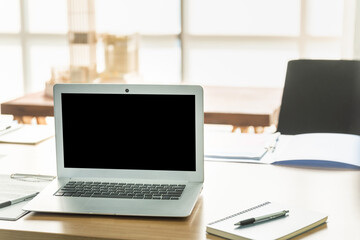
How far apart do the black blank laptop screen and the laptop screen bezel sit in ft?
0.04

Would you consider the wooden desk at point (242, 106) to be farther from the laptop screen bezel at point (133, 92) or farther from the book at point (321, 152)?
the laptop screen bezel at point (133, 92)

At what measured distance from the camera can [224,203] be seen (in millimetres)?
1409

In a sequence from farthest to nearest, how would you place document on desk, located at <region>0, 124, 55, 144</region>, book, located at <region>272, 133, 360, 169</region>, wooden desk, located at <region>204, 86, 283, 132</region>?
wooden desk, located at <region>204, 86, 283, 132</region> < document on desk, located at <region>0, 124, 55, 144</region> < book, located at <region>272, 133, 360, 169</region>

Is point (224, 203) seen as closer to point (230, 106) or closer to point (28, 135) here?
point (28, 135)

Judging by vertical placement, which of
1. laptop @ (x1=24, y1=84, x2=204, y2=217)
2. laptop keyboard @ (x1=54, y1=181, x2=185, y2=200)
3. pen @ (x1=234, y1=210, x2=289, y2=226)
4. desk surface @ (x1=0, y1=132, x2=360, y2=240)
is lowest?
desk surface @ (x1=0, y1=132, x2=360, y2=240)

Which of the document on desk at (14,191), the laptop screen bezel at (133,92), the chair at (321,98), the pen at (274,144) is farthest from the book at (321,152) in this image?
the document on desk at (14,191)

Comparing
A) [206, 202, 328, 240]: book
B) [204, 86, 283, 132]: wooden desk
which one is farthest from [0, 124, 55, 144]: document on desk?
[206, 202, 328, 240]: book

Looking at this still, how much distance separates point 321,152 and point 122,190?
26.0 inches

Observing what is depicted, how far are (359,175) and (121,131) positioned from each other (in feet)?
2.19

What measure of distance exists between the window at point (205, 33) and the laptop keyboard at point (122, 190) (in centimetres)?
271

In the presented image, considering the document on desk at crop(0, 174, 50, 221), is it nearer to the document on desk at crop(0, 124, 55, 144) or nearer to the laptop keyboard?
the laptop keyboard

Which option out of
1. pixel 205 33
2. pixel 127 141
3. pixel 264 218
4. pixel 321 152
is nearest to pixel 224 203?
pixel 264 218

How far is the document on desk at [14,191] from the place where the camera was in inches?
53.1

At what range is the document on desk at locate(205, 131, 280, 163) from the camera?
1823 millimetres
